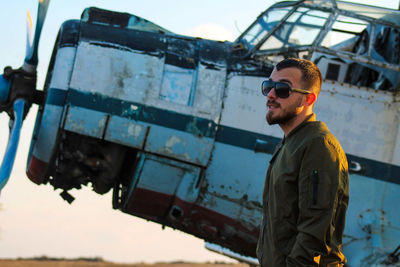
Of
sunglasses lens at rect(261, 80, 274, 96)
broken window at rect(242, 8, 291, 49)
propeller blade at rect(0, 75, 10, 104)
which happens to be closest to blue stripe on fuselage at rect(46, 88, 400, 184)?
propeller blade at rect(0, 75, 10, 104)

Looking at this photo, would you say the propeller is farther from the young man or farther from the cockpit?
the young man

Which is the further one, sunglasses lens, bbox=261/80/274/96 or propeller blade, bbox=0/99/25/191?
propeller blade, bbox=0/99/25/191

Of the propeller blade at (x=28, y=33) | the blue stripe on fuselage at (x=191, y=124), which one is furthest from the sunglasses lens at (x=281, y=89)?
the propeller blade at (x=28, y=33)

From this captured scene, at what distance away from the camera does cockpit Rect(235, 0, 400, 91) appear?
249 inches

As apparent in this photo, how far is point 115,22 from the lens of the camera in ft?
21.6

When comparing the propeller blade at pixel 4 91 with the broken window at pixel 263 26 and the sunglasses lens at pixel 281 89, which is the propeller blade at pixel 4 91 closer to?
the broken window at pixel 263 26

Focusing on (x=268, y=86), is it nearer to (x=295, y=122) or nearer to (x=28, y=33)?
(x=295, y=122)

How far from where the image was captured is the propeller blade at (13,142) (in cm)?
635

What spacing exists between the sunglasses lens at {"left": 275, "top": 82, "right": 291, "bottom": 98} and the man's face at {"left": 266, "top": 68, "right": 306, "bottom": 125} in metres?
0.02

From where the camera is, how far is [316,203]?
8.10 feet

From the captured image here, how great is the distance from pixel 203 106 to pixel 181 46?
31.7 inches

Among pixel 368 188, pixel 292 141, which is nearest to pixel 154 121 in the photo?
pixel 368 188

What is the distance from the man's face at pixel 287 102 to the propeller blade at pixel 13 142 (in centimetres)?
434

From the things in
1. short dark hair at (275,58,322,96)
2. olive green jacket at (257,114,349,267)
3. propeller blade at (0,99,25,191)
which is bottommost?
propeller blade at (0,99,25,191)
